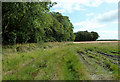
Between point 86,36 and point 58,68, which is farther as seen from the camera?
point 86,36

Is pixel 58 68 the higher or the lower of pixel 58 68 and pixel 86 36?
the lower

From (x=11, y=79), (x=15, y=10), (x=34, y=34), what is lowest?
(x=11, y=79)

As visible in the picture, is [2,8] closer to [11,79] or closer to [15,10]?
[15,10]

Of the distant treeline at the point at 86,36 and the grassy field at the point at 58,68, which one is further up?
the distant treeline at the point at 86,36

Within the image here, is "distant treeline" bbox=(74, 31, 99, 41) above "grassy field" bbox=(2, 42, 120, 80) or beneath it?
→ above

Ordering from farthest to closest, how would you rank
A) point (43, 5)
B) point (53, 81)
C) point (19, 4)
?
point (43, 5) < point (19, 4) < point (53, 81)

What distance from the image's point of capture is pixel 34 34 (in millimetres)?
15000

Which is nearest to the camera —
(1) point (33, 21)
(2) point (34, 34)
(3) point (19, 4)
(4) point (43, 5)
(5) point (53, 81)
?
(5) point (53, 81)

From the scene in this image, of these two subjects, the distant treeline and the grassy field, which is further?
the distant treeline

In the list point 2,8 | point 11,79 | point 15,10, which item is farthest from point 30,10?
point 11,79

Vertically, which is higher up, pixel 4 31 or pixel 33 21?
pixel 33 21

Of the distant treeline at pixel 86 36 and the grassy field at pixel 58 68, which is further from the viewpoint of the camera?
the distant treeline at pixel 86 36

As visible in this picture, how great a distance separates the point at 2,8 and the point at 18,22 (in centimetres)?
256

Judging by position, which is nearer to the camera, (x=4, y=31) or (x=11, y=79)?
(x=11, y=79)
